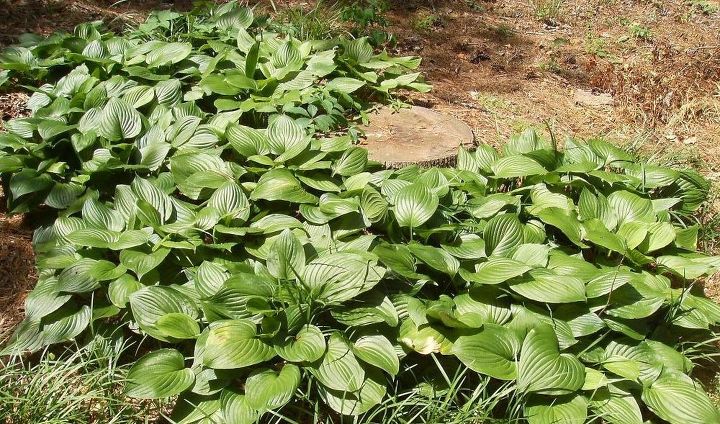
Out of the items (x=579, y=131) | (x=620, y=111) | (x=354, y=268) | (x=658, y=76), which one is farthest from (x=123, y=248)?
(x=658, y=76)

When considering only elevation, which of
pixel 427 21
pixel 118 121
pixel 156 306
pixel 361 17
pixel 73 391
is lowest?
pixel 73 391

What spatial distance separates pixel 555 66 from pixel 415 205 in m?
3.21

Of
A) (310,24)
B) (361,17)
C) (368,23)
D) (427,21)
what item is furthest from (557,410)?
(427,21)

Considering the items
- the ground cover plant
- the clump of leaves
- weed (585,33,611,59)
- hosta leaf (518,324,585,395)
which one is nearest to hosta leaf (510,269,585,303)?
the ground cover plant

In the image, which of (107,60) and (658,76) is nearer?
(107,60)

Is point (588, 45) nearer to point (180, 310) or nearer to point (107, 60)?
point (107, 60)

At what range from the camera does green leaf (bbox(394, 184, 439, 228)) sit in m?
3.23

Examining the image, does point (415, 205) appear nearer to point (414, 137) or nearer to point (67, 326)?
point (414, 137)

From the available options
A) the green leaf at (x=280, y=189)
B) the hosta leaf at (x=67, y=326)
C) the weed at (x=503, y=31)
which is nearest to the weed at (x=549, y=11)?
the weed at (x=503, y=31)

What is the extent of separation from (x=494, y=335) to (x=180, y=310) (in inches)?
52.0

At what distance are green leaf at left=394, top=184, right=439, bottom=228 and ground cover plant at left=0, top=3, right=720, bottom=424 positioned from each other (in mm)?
14

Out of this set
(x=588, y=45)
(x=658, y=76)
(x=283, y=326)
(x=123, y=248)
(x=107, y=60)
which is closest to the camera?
(x=283, y=326)

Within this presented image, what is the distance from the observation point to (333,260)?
295 cm

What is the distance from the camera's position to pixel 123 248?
3.13 meters
